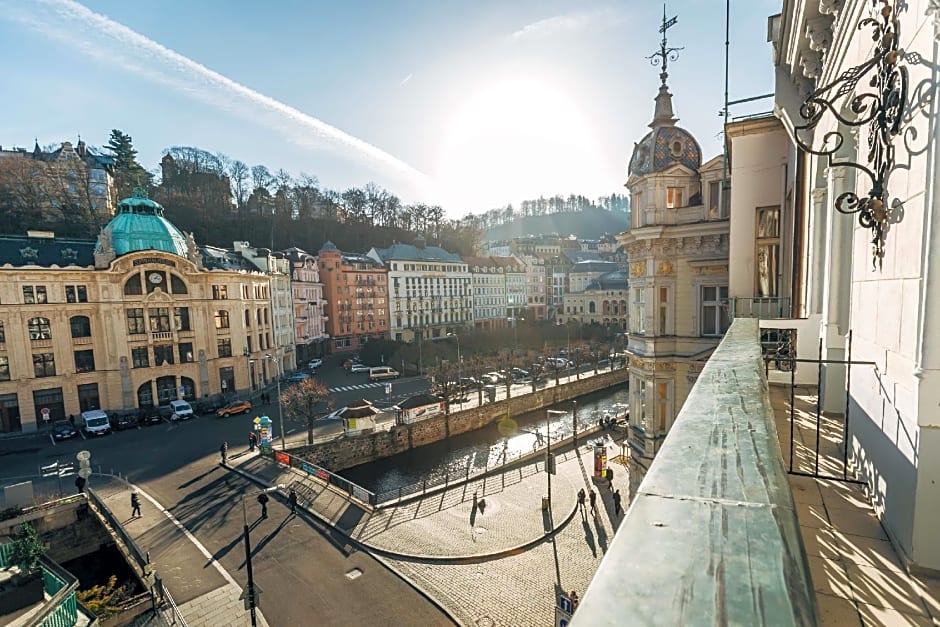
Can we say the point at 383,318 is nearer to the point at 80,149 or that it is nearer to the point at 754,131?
the point at 80,149

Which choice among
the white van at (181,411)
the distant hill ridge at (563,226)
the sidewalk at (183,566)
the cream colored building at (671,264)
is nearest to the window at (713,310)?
the cream colored building at (671,264)

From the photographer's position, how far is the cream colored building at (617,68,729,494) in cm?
1481

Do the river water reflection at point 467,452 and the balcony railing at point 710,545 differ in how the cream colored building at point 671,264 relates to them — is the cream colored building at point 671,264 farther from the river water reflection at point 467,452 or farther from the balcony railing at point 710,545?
the river water reflection at point 467,452

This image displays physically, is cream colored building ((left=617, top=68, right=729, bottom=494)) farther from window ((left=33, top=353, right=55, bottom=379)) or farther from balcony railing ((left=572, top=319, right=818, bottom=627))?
window ((left=33, top=353, right=55, bottom=379))

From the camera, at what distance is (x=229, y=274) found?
3831cm

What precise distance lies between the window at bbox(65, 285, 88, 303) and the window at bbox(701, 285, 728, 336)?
3943 centimetres

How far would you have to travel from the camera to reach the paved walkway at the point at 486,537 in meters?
14.6

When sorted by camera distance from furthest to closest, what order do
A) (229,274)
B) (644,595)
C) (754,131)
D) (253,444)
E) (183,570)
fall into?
(229,274), (253,444), (183,570), (754,131), (644,595)

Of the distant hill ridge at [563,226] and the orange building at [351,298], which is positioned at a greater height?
the distant hill ridge at [563,226]

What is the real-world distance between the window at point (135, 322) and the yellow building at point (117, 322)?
0.06 m

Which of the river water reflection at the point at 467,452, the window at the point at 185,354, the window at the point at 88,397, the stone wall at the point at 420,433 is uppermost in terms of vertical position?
the window at the point at 185,354

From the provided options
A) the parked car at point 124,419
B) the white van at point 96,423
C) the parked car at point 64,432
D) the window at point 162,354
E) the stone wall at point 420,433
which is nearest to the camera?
the stone wall at point 420,433

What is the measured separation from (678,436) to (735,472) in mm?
375

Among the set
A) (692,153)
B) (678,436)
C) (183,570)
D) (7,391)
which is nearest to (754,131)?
(692,153)
